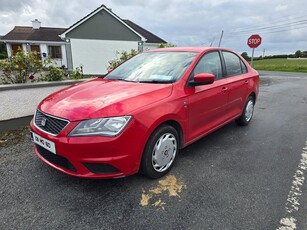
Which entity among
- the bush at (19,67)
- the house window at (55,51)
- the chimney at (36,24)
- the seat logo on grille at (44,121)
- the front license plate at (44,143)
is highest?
the chimney at (36,24)

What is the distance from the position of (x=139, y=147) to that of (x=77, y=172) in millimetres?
681

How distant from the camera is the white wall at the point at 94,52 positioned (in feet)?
59.1

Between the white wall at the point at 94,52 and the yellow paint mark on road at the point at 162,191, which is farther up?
the white wall at the point at 94,52

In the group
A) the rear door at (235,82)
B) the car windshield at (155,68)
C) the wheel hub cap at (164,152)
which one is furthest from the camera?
the rear door at (235,82)

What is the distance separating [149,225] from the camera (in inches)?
80.3

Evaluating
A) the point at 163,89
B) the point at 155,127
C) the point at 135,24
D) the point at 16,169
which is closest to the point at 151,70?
the point at 163,89

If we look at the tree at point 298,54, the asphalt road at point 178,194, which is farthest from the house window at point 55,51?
the tree at point 298,54

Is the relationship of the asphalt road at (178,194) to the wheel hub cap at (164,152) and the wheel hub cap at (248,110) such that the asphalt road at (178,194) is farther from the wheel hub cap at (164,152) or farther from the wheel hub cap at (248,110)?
the wheel hub cap at (248,110)

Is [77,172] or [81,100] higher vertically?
[81,100]

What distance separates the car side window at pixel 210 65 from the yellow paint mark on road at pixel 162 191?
4.76ft

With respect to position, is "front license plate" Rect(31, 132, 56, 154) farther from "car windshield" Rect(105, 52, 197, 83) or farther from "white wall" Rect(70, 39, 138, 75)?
"white wall" Rect(70, 39, 138, 75)

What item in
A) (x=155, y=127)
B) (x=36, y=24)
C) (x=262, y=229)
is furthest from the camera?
(x=36, y=24)

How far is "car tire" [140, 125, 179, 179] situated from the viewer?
2.50 metres

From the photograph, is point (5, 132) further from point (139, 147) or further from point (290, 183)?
point (290, 183)
